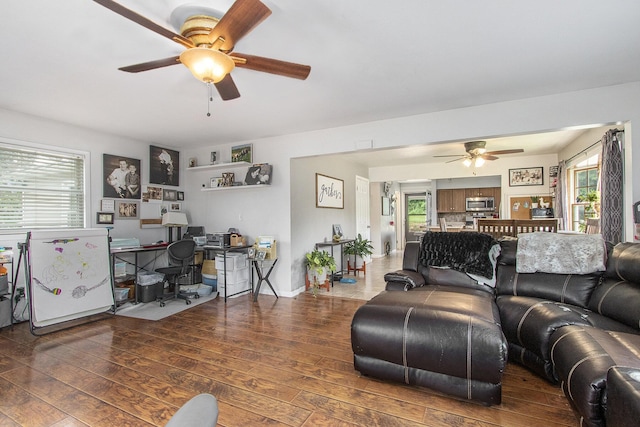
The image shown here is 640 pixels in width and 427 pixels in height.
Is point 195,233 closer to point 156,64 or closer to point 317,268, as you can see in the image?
point 317,268

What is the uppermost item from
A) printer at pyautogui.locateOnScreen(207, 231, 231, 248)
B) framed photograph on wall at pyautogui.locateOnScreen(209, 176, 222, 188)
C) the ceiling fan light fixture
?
the ceiling fan light fixture

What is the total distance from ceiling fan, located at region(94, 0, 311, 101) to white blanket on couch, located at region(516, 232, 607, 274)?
243 cm

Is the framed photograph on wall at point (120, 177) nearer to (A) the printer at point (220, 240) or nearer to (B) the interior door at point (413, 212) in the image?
(A) the printer at point (220, 240)

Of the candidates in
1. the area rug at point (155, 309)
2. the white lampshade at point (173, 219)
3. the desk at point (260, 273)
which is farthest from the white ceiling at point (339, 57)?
the area rug at point (155, 309)

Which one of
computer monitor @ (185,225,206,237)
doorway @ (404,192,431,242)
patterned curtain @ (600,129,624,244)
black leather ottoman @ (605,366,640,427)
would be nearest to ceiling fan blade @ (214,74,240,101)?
black leather ottoman @ (605,366,640,427)

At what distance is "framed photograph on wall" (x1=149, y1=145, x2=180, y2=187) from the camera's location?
4863mm

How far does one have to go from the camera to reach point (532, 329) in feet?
6.90

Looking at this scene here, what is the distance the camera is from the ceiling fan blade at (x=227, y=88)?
2.26 meters

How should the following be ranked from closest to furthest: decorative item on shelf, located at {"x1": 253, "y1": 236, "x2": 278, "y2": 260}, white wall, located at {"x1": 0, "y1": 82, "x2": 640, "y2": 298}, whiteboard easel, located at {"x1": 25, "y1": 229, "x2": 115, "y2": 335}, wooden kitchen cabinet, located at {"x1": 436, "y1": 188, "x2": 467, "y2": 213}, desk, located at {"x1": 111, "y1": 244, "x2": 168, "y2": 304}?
1. white wall, located at {"x1": 0, "y1": 82, "x2": 640, "y2": 298}
2. whiteboard easel, located at {"x1": 25, "y1": 229, "x2": 115, "y2": 335}
3. desk, located at {"x1": 111, "y1": 244, "x2": 168, "y2": 304}
4. decorative item on shelf, located at {"x1": 253, "y1": 236, "x2": 278, "y2": 260}
5. wooden kitchen cabinet, located at {"x1": 436, "y1": 188, "x2": 467, "y2": 213}

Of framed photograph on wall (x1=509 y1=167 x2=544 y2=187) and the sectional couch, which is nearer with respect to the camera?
the sectional couch

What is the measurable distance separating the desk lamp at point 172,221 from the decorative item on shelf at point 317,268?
2.05 metres

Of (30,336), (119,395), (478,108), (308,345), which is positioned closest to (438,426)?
(308,345)

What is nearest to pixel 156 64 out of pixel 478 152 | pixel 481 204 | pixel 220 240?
pixel 220 240

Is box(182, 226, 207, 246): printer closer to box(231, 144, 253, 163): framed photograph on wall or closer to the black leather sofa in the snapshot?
box(231, 144, 253, 163): framed photograph on wall
